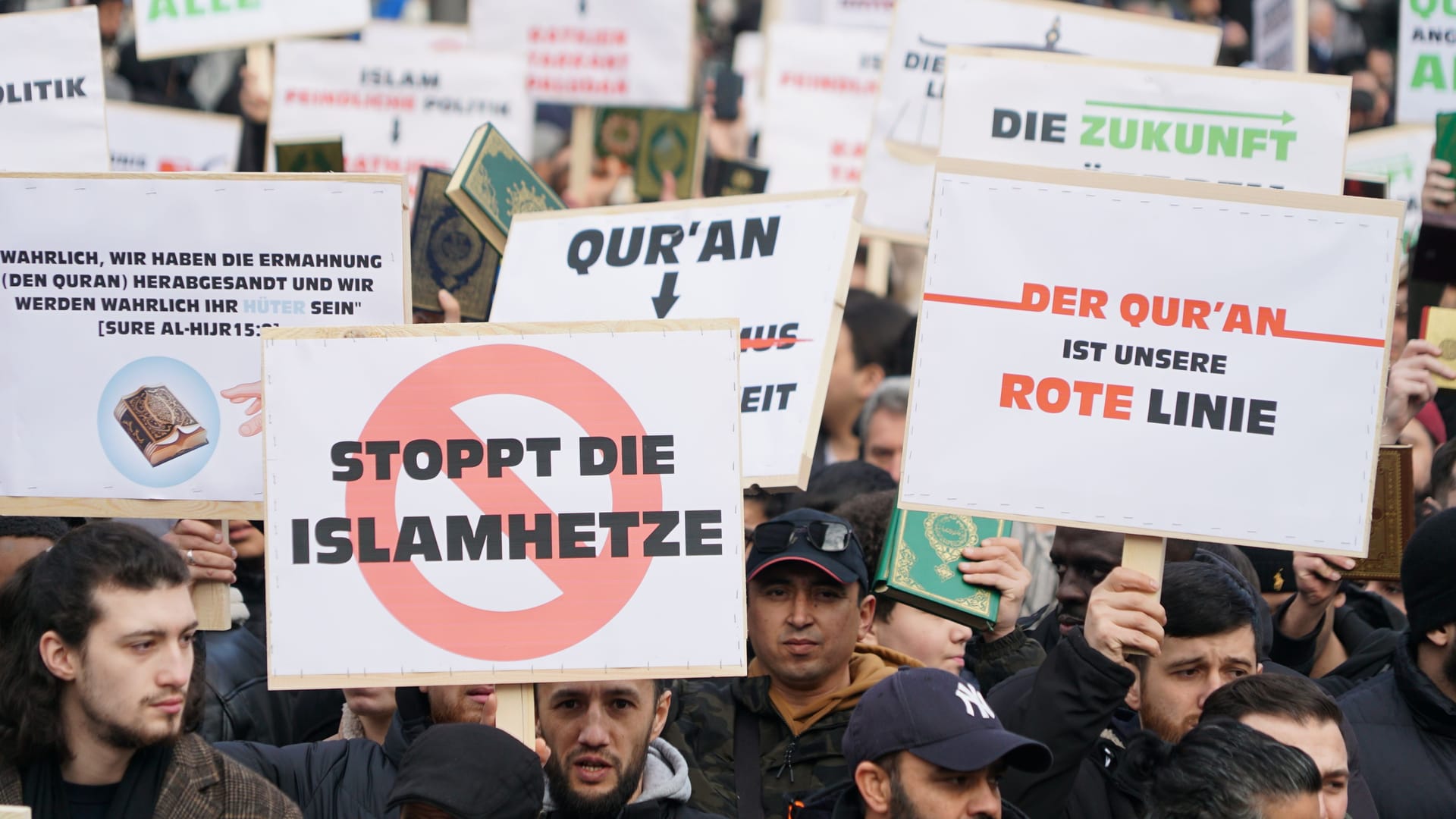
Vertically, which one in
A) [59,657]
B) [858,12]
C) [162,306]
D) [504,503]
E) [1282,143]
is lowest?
[59,657]

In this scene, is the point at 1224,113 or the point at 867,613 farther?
the point at 1224,113

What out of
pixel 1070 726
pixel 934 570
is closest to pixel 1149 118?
pixel 934 570

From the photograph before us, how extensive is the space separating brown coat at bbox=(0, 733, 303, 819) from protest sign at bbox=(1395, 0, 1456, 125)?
722 cm

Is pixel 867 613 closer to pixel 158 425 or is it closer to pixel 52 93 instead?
pixel 158 425

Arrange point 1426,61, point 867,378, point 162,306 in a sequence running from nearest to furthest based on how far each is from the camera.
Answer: point 162,306, point 867,378, point 1426,61

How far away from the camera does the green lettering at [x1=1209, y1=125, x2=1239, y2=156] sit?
5.84 meters

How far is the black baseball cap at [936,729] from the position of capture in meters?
3.98

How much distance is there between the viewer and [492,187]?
593 centimetres

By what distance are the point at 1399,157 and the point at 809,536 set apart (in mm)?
5040

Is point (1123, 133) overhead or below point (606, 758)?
overhead

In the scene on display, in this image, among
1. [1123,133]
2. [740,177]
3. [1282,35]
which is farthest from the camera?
[1282,35]

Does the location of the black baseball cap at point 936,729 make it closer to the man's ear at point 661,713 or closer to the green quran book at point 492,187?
the man's ear at point 661,713

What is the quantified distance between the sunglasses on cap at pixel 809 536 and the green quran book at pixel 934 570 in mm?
287

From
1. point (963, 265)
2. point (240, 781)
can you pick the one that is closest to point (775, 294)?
point (963, 265)
